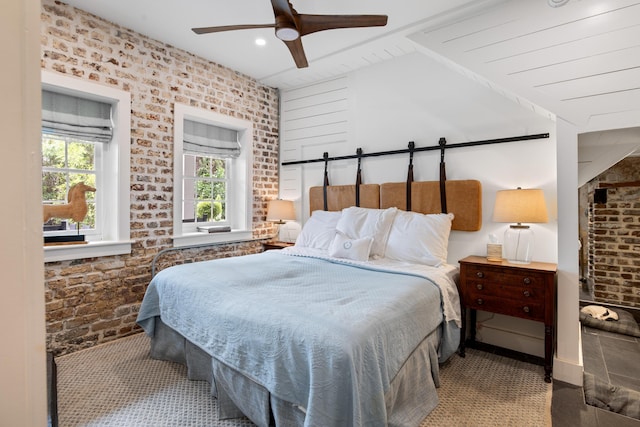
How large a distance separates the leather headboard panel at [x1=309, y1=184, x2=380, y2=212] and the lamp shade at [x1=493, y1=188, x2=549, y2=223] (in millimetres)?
1304

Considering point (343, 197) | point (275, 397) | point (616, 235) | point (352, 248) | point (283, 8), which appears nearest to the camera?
point (275, 397)

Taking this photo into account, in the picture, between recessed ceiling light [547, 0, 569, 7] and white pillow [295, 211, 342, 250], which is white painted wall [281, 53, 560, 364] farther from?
recessed ceiling light [547, 0, 569, 7]

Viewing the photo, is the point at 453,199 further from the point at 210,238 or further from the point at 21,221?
the point at 21,221

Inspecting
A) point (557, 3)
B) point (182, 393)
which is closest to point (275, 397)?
point (182, 393)

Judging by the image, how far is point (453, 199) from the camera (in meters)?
3.07

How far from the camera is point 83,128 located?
112 inches

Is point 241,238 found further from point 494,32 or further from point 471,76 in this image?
point 494,32

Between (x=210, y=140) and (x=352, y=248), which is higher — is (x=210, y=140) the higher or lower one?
the higher one

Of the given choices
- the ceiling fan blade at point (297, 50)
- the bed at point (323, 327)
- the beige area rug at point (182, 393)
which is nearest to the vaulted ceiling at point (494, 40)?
the ceiling fan blade at point (297, 50)

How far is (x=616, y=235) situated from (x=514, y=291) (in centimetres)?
124

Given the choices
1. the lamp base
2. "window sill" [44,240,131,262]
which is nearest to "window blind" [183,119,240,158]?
"window sill" [44,240,131,262]

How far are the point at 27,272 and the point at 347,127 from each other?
3792 mm

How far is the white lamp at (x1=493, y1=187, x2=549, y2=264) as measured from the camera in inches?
98.1

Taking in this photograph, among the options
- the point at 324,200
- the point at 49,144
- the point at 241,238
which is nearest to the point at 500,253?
the point at 324,200
